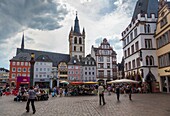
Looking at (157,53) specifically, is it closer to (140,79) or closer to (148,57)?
(148,57)

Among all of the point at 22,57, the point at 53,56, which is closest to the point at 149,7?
the point at 22,57

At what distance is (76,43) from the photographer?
92625 mm

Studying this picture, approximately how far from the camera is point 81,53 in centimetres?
9081

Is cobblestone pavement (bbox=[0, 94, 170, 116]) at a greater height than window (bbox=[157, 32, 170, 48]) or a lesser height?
lesser

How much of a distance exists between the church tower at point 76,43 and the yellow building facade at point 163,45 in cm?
5881

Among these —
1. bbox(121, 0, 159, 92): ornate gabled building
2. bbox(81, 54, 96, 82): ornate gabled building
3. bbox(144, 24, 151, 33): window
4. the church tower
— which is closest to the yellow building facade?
bbox(121, 0, 159, 92): ornate gabled building

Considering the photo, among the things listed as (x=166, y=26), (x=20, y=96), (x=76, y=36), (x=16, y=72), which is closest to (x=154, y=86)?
(x=166, y=26)

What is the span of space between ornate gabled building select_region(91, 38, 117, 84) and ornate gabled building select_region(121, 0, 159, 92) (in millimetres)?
29873

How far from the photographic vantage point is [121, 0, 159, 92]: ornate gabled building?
109 ft

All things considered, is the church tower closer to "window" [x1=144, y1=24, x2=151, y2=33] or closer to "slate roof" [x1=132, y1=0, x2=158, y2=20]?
"slate roof" [x1=132, y1=0, x2=158, y2=20]

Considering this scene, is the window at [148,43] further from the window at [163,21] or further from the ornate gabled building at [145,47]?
the window at [163,21]

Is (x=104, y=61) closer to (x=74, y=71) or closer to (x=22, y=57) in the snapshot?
(x=74, y=71)

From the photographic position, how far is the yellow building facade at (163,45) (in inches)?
1146

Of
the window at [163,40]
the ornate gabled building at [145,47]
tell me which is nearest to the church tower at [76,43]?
the ornate gabled building at [145,47]
